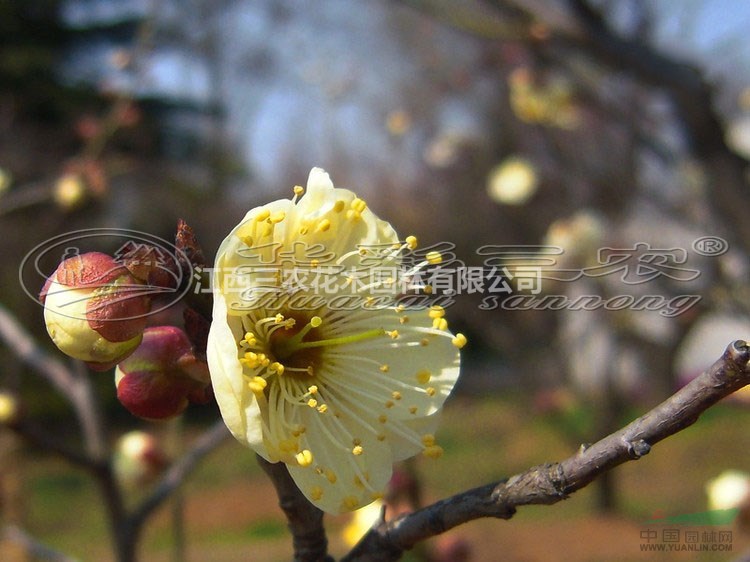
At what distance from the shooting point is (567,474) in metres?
0.51

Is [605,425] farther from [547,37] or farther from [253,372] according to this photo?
[253,372]

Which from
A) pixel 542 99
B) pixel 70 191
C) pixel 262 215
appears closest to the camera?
pixel 262 215

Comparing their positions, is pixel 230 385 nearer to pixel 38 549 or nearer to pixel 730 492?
pixel 38 549

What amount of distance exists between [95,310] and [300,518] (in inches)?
9.9

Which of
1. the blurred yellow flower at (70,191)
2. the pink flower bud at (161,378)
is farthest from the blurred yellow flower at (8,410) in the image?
the blurred yellow flower at (70,191)

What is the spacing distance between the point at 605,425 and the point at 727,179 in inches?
96.1

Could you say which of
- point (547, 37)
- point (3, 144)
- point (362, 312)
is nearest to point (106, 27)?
point (3, 144)

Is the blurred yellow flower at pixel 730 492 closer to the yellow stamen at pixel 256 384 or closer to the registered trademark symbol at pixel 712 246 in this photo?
the registered trademark symbol at pixel 712 246

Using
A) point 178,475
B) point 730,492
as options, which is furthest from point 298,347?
point 730,492

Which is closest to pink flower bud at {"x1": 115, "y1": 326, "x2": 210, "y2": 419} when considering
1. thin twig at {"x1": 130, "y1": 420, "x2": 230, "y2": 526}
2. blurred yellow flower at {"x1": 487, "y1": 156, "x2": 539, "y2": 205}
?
thin twig at {"x1": 130, "y1": 420, "x2": 230, "y2": 526}

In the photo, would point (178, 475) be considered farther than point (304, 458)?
Yes

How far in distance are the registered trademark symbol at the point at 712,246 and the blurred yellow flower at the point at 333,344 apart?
5.44 ft

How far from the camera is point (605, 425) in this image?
380 cm

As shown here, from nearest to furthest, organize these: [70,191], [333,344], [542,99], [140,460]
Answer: [333,344], [140,460], [70,191], [542,99]
